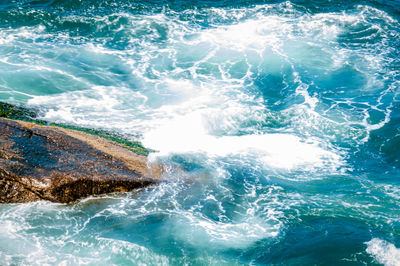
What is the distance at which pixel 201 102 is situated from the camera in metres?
19.7

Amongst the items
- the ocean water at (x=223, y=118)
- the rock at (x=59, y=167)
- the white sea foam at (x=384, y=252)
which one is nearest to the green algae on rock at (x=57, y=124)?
the ocean water at (x=223, y=118)

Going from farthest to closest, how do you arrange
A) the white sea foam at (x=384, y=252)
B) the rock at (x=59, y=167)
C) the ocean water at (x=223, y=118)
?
the rock at (x=59, y=167) → the ocean water at (x=223, y=118) → the white sea foam at (x=384, y=252)

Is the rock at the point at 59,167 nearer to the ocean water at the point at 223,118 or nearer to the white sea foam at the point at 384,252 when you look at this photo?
the ocean water at the point at 223,118

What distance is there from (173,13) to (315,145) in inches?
713

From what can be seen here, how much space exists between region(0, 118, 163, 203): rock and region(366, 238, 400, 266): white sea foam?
22.6 ft

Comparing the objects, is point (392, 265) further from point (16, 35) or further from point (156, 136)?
point (16, 35)

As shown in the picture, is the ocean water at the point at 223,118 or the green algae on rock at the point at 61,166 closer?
the ocean water at the point at 223,118

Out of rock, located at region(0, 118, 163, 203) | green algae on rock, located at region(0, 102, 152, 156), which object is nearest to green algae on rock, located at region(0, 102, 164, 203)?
rock, located at region(0, 118, 163, 203)

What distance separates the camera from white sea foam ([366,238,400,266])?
9.70m

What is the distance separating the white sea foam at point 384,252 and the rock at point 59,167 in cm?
689

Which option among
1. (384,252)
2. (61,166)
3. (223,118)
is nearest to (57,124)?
(61,166)

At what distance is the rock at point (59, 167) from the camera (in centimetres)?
1120

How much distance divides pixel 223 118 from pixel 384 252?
9.90 metres

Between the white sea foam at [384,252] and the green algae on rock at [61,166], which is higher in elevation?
the green algae on rock at [61,166]
